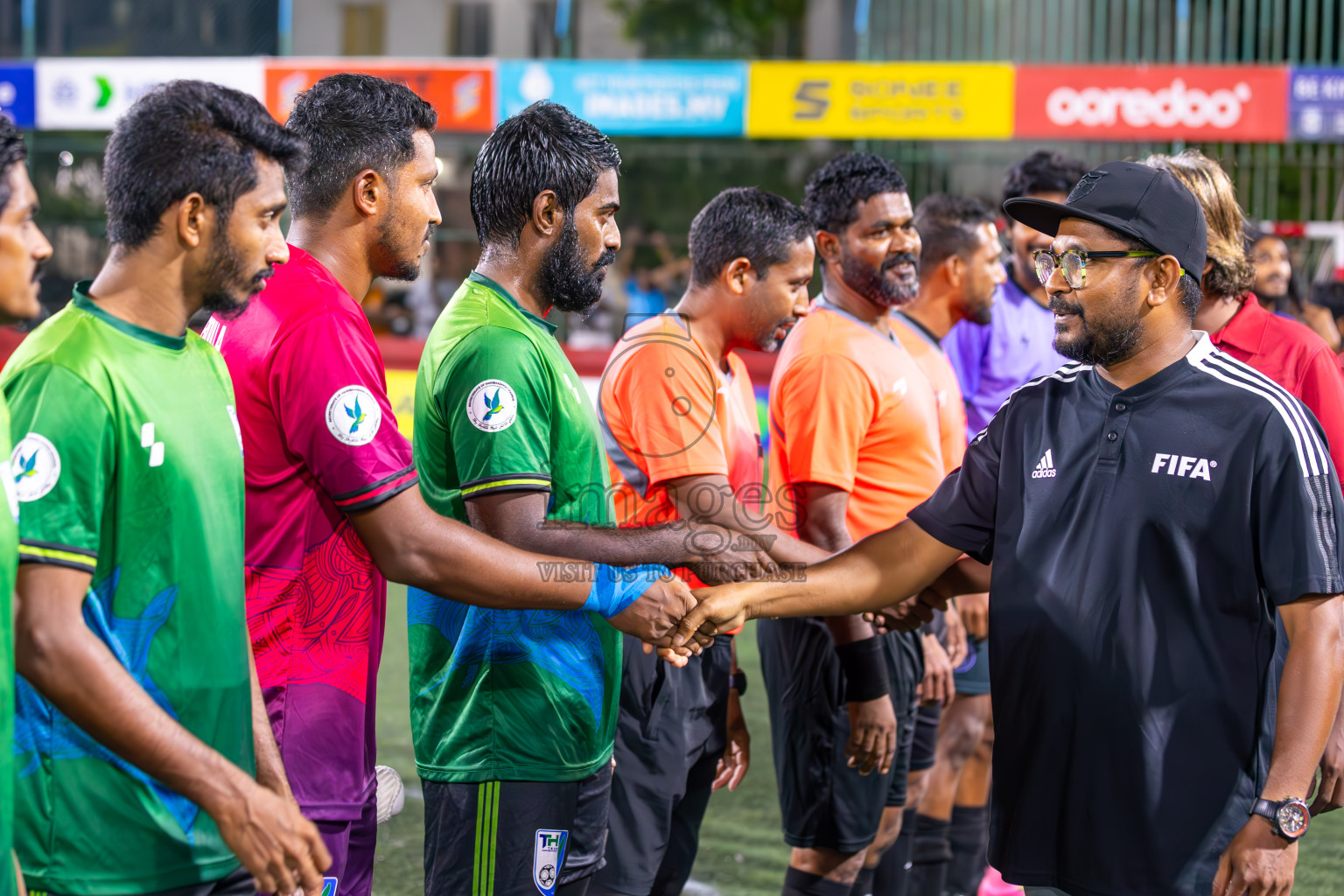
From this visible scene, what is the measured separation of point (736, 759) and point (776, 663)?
13.4 inches

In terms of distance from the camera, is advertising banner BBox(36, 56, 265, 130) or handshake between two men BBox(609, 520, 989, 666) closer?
handshake between two men BBox(609, 520, 989, 666)

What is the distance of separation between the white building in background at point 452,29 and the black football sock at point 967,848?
44.8 feet

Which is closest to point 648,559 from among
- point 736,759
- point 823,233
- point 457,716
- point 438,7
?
point 457,716

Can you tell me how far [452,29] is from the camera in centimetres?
1811

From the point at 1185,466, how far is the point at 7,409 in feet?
6.74

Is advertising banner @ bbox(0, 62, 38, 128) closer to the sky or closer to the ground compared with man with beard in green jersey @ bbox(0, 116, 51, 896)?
closer to the sky

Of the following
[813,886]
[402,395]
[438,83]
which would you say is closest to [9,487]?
[813,886]

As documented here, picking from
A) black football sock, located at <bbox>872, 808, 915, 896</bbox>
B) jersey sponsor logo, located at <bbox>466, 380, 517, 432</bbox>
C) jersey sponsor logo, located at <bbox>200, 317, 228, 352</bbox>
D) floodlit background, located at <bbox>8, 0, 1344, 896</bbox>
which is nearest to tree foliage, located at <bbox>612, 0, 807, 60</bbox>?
floodlit background, located at <bbox>8, 0, 1344, 896</bbox>

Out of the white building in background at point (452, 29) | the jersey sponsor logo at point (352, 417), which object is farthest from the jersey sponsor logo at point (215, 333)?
the white building in background at point (452, 29)

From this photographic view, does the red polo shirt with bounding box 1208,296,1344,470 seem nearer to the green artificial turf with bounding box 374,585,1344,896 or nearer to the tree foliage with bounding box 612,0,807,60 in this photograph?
the green artificial turf with bounding box 374,585,1344,896

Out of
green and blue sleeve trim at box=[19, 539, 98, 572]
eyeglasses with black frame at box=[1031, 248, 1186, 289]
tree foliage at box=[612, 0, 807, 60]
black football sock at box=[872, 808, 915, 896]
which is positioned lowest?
Result: black football sock at box=[872, 808, 915, 896]

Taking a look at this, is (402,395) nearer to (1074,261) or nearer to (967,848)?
(967,848)

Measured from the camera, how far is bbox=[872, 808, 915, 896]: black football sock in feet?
15.0

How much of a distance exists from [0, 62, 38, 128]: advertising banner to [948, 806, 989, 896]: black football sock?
555 inches
